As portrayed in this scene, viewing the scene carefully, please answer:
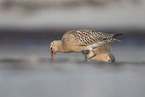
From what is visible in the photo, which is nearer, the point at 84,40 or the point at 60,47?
the point at 84,40

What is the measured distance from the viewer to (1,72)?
367 centimetres

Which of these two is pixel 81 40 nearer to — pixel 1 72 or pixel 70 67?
pixel 70 67

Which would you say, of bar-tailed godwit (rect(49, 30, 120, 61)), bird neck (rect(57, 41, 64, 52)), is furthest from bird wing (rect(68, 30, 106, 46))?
bird neck (rect(57, 41, 64, 52))

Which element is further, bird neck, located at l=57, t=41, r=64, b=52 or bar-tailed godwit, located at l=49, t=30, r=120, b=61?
bird neck, located at l=57, t=41, r=64, b=52

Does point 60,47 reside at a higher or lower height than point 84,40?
lower

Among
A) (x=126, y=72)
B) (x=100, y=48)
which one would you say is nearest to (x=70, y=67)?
(x=126, y=72)

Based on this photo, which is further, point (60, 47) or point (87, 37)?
point (60, 47)

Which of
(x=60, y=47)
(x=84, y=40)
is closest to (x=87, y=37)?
(x=84, y=40)

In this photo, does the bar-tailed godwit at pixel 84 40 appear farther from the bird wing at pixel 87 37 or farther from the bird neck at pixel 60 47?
the bird neck at pixel 60 47

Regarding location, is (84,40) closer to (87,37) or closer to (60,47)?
(87,37)

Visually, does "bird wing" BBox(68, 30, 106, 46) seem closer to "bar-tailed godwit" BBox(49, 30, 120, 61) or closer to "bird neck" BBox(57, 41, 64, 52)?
"bar-tailed godwit" BBox(49, 30, 120, 61)

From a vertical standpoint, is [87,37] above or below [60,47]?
above

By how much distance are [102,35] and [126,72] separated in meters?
1.63

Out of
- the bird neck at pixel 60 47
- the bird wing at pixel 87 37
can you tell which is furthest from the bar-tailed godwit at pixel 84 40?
the bird neck at pixel 60 47
